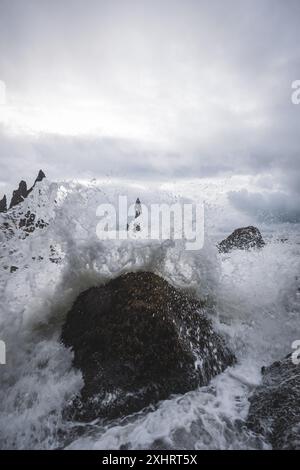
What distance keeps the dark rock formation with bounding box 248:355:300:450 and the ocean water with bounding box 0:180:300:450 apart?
18 cm

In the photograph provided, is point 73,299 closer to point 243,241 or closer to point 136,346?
point 136,346

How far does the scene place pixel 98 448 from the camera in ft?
14.0

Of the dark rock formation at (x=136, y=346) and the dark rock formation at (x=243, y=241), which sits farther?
the dark rock formation at (x=243, y=241)

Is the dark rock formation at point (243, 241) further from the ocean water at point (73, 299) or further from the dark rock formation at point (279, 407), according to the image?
the dark rock formation at point (279, 407)

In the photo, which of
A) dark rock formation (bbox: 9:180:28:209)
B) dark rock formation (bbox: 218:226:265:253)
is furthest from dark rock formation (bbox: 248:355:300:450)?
dark rock formation (bbox: 9:180:28:209)

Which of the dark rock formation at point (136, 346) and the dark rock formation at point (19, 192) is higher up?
the dark rock formation at point (19, 192)

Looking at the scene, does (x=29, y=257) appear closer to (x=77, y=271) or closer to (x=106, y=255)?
(x=77, y=271)

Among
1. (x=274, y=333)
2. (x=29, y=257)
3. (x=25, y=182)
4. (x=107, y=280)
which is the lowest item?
(x=274, y=333)

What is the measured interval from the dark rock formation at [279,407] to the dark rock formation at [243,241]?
801 centimetres

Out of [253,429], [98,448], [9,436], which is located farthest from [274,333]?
[9,436]

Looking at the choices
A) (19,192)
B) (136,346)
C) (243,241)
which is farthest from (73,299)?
(19,192)

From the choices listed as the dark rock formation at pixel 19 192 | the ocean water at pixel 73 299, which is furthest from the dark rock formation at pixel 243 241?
the dark rock formation at pixel 19 192

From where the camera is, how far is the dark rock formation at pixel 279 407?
14.0 ft
